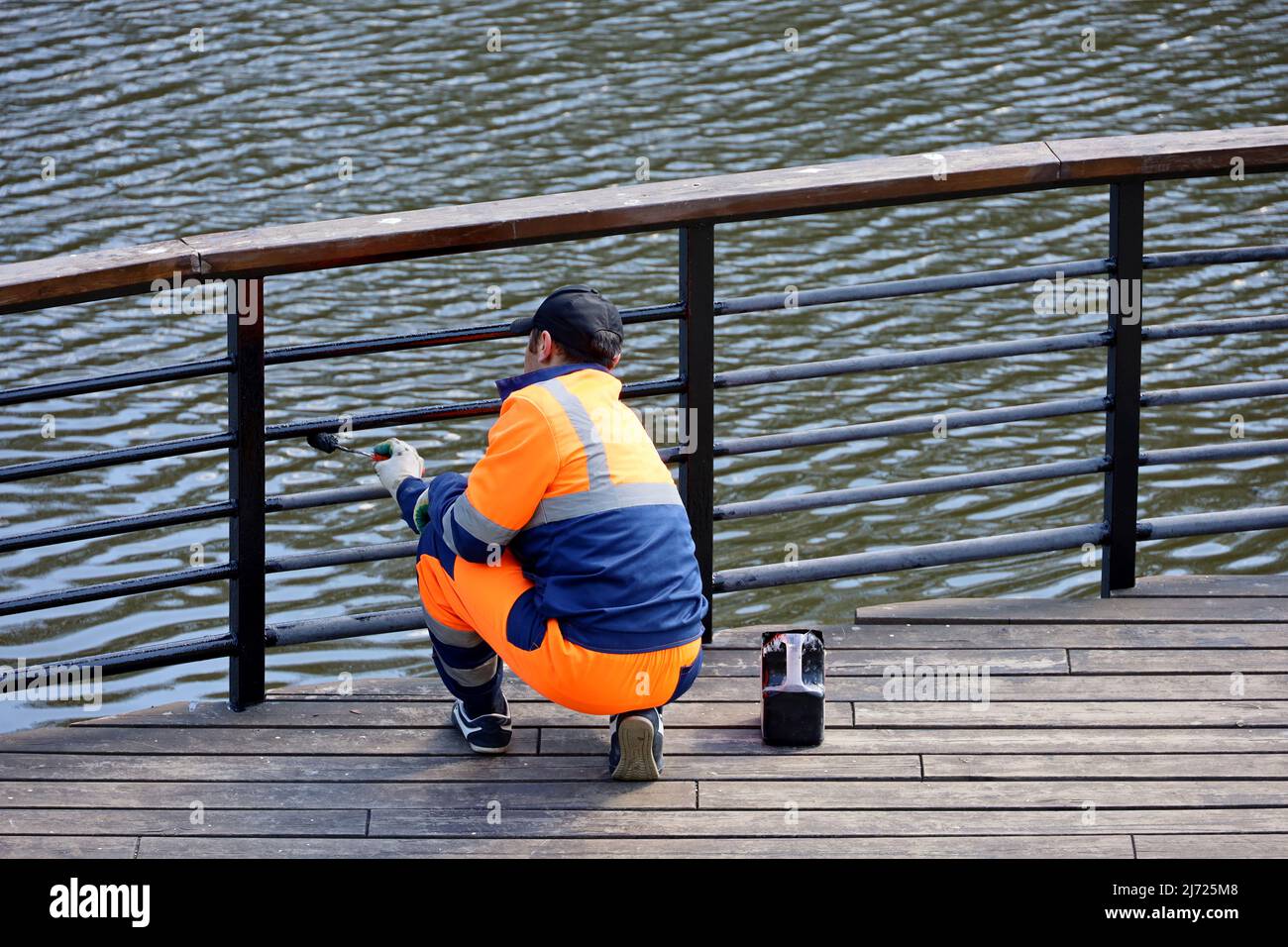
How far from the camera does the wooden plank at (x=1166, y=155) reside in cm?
471

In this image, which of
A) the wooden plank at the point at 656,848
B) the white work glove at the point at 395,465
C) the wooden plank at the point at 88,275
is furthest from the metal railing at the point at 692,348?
the wooden plank at the point at 656,848

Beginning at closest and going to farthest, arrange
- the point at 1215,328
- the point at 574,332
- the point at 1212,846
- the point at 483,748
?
the point at 1212,846, the point at 574,332, the point at 483,748, the point at 1215,328

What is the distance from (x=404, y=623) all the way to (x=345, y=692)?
0.22m

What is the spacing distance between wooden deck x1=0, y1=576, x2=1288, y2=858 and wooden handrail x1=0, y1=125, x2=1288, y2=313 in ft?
3.46

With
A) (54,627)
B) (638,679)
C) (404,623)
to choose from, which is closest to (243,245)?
(404,623)

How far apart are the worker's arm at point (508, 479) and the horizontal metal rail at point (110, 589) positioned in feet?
2.54

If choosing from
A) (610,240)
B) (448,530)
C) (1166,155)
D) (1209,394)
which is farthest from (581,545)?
(610,240)

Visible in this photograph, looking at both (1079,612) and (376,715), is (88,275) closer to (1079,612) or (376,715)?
(376,715)

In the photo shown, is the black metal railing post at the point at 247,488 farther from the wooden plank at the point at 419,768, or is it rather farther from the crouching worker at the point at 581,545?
the crouching worker at the point at 581,545

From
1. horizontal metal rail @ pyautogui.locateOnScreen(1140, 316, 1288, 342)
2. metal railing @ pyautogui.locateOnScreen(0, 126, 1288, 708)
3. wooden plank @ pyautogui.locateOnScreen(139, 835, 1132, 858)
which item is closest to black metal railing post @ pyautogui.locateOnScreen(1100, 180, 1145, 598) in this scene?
metal railing @ pyautogui.locateOnScreen(0, 126, 1288, 708)

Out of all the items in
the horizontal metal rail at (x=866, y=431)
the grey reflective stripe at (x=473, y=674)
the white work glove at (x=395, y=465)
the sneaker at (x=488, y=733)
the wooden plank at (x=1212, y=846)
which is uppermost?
the horizontal metal rail at (x=866, y=431)

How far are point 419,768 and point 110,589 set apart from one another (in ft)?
2.84

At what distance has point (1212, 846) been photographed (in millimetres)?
3838

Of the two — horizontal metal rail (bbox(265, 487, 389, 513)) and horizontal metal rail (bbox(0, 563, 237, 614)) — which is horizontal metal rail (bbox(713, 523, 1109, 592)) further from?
horizontal metal rail (bbox(0, 563, 237, 614))
